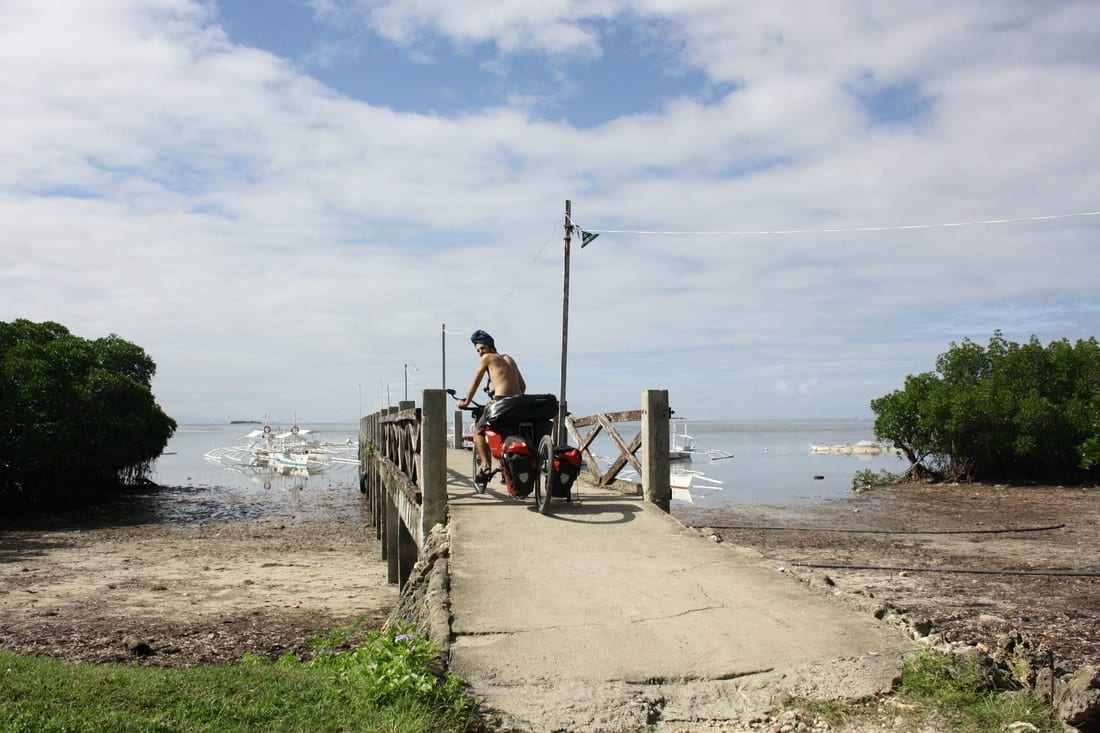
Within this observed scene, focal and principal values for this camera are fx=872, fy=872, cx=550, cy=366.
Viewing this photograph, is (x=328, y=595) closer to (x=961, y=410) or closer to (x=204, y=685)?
(x=204, y=685)

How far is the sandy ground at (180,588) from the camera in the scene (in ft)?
31.3

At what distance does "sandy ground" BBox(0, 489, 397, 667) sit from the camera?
9.55 meters

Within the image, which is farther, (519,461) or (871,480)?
(871,480)

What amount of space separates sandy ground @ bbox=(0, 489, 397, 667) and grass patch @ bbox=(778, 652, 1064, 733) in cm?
663

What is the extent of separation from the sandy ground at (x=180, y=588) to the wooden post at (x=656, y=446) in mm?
4103

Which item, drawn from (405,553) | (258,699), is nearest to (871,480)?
(405,553)

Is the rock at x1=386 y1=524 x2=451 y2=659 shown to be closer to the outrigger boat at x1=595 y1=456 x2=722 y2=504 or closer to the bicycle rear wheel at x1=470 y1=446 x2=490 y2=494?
the bicycle rear wheel at x1=470 y1=446 x2=490 y2=494

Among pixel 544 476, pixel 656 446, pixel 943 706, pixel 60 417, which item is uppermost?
pixel 60 417

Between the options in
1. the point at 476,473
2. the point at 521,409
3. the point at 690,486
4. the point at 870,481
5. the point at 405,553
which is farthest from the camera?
the point at 690,486

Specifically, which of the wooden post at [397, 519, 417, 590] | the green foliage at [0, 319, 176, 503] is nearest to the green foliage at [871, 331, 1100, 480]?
the wooden post at [397, 519, 417, 590]

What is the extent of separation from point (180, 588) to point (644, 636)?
10511 millimetres

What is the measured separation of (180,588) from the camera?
43.6 feet

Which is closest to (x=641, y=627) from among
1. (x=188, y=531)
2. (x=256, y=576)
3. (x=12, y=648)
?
(x=12, y=648)

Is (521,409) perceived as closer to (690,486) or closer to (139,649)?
(139,649)
